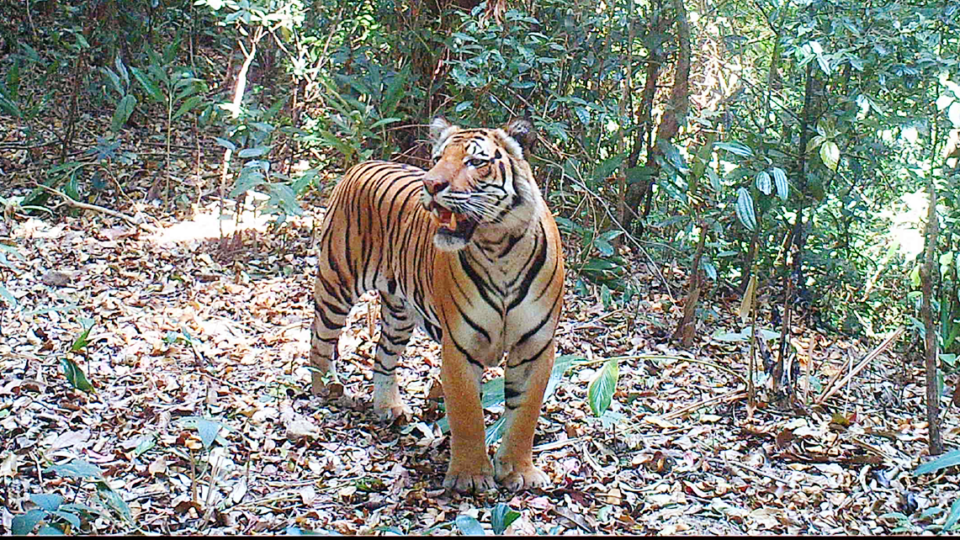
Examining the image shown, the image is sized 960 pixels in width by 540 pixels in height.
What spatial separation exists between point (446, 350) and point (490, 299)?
10.8 inches

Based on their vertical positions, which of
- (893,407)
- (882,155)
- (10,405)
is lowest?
(10,405)

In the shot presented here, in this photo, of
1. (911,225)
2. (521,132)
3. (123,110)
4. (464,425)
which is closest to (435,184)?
(521,132)

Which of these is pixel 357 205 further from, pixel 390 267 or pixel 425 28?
pixel 425 28

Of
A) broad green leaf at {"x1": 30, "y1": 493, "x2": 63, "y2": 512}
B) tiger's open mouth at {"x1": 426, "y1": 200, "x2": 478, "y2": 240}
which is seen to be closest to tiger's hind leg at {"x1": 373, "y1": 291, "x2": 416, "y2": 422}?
tiger's open mouth at {"x1": 426, "y1": 200, "x2": 478, "y2": 240}

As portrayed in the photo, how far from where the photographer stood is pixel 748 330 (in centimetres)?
564

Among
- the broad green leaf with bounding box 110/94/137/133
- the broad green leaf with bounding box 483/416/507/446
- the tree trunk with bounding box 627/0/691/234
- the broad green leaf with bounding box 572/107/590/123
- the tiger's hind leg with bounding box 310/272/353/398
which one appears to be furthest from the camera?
the broad green leaf with bounding box 110/94/137/133

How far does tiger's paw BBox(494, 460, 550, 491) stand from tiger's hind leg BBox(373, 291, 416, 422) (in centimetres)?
91

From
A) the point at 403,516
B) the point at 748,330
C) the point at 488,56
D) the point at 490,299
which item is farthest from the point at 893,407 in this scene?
the point at 488,56

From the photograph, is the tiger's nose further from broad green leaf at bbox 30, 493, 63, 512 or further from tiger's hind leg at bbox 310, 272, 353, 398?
broad green leaf at bbox 30, 493, 63, 512

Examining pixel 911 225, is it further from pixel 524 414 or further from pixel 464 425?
pixel 464 425

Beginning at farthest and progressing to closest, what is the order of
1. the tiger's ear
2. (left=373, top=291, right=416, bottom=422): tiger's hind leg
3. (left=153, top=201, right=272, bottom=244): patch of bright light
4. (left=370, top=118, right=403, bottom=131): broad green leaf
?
1. (left=153, top=201, right=272, bottom=244): patch of bright light
2. (left=370, top=118, right=403, bottom=131): broad green leaf
3. (left=373, top=291, right=416, bottom=422): tiger's hind leg
4. the tiger's ear

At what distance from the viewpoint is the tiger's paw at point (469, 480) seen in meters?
3.77

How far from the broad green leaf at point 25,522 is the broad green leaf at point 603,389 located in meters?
1.89

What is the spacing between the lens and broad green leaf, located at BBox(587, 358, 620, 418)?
12.0ft
